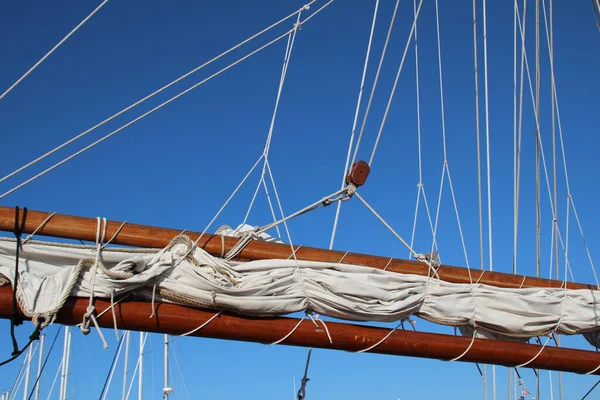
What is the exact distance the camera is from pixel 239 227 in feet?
20.7

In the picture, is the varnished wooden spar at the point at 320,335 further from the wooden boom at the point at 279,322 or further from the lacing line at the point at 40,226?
the lacing line at the point at 40,226

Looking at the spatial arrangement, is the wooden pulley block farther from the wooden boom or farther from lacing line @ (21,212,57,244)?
lacing line @ (21,212,57,244)

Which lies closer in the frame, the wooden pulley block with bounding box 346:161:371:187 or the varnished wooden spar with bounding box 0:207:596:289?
the varnished wooden spar with bounding box 0:207:596:289

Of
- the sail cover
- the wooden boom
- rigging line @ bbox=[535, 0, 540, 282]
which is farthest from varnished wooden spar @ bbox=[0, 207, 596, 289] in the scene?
rigging line @ bbox=[535, 0, 540, 282]

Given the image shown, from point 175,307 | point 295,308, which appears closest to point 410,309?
point 295,308

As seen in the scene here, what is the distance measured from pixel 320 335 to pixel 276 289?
502 mm

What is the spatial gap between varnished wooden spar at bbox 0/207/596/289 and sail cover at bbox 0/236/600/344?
168 millimetres

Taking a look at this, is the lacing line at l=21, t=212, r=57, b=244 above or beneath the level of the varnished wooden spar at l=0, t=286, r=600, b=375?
above

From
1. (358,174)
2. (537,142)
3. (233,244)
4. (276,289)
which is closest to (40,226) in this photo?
(233,244)

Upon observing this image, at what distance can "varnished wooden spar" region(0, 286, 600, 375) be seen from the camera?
5012 mm

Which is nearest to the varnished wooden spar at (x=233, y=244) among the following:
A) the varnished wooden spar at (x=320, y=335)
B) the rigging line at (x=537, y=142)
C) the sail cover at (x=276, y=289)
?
the sail cover at (x=276, y=289)

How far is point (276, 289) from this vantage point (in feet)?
17.9

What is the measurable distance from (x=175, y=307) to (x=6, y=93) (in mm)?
2226

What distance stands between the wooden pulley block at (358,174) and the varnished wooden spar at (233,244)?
678 mm
